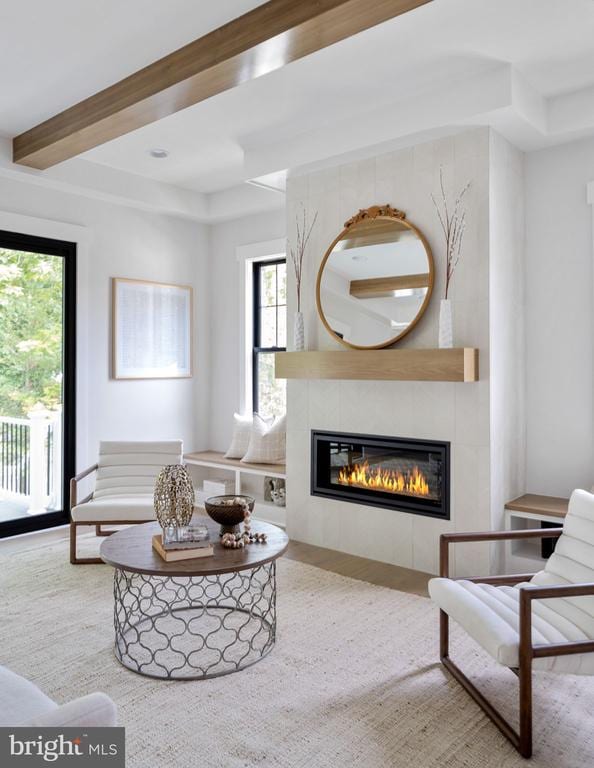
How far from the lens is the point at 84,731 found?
4.72 ft

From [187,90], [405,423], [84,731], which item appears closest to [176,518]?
[84,731]

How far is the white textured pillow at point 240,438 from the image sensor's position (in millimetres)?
5469

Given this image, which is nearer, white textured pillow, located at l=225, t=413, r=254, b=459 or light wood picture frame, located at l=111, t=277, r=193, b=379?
light wood picture frame, located at l=111, t=277, r=193, b=379

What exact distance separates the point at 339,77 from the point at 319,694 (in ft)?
10.1

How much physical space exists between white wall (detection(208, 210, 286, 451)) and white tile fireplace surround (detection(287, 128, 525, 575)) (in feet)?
4.85

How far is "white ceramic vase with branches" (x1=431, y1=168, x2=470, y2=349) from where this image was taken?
12.1 feet

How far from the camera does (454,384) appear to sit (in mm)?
3805

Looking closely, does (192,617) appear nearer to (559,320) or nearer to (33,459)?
(33,459)

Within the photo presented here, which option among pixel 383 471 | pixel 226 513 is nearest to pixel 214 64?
pixel 226 513

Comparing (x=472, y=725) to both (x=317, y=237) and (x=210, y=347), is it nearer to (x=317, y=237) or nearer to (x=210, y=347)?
(x=317, y=237)

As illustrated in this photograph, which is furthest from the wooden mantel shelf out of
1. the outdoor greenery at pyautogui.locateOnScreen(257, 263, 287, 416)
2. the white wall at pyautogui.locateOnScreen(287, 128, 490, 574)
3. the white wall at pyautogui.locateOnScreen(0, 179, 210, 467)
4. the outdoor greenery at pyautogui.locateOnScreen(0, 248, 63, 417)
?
the outdoor greenery at pyautogui.locateOnScreen(0, 248, 63, 417)

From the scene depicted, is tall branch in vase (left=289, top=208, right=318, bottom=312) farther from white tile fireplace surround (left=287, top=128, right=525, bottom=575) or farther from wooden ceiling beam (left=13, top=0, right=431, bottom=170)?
wooden ceiling beam (left=13, top=0, right=431, bottom=170)

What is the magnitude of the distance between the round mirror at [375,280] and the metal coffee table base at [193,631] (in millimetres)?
1766

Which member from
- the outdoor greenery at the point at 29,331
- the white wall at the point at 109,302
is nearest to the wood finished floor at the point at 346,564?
the white wall at the point at 109,302
